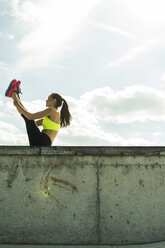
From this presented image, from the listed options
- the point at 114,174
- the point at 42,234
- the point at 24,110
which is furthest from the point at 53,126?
the point at 42,234

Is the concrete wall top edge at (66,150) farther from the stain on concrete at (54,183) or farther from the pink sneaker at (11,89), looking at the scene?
the pink sneaker at (11,89)

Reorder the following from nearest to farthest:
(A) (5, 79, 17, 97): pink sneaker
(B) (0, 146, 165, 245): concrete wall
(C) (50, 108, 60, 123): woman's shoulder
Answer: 1. (B) (0, 146, 165, 245): concrete wall
2. (C) (50, 108, 60, 123): woman's shoulder
3. (A) (5, 79, 17, 97): pink sneaker

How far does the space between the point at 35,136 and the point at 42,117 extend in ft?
1.15

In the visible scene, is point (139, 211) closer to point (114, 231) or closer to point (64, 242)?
point (114, 231)

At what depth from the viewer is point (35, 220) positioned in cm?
377

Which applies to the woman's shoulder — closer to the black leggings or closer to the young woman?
the young woman

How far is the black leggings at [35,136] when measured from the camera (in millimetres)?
4594

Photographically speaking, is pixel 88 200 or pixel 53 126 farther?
pixel 53 126

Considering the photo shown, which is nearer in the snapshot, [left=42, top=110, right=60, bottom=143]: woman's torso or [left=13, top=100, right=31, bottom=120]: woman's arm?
[left=13, top=100, right=31, bottom=120]: woman's arm

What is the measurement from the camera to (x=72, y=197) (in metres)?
3.81

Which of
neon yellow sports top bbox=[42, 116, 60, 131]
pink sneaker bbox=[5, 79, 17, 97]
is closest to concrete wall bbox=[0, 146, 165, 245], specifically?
neon yellow sports top bbox=[42, 116, 60, 131]

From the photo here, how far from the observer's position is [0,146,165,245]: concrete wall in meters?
3.77

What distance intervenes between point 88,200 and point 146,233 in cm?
100

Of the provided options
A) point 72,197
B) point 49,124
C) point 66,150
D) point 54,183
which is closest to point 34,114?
point 49,124
